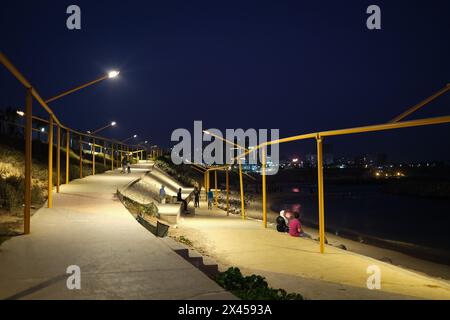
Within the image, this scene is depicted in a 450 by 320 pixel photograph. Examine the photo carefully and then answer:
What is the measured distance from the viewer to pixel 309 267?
8.90 metres

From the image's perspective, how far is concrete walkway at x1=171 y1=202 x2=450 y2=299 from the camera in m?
6.57

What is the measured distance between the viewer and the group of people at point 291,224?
45.2ft

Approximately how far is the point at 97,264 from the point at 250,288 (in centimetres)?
238

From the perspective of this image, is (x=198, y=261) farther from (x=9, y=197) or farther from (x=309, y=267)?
(x=9, y=197)

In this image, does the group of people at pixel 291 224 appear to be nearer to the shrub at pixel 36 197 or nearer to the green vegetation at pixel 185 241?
the green vegetation at pixel 185 241

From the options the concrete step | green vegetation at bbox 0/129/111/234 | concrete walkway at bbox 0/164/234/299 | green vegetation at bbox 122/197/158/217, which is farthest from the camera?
green vegetation at bbox 122/197/158/217

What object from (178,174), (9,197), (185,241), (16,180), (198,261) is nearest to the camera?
(198,261)

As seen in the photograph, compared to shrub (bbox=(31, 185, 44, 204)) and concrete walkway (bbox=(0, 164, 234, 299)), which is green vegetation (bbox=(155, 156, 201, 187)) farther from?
concrete walkway (bbox=(0, 164, 234, 299))

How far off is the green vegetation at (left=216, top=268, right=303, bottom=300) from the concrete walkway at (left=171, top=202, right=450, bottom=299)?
36.3 inches

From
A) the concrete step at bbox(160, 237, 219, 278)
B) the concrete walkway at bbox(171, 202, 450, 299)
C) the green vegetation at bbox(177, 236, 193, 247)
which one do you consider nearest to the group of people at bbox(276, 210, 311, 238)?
the concrete walkway at bbox(171, 202, 450, 299)

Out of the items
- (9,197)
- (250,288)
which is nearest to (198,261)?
(250,288)

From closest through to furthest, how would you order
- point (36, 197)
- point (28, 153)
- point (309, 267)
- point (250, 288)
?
1. point (250, 288)
2. point (28, 153)
3. point (309, 267)
4. point (36, 197)

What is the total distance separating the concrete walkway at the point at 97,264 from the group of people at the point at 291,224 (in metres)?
5.86
